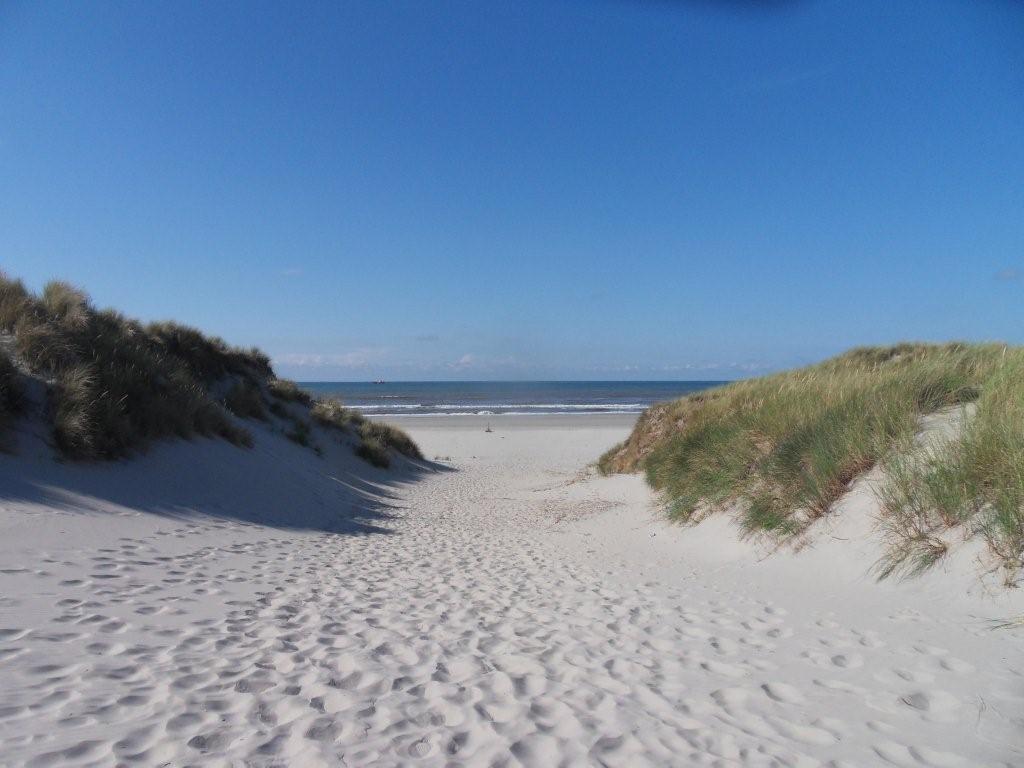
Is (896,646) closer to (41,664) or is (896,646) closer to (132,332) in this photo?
(41,664)

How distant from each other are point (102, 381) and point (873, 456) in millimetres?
10835

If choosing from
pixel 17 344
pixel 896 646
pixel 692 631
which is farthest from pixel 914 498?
pixel 17 344

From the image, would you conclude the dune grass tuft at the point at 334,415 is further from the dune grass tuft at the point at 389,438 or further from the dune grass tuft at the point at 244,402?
A: the dune grass tuft at the point at 244,402

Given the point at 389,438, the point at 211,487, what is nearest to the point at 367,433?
the point at 389,438

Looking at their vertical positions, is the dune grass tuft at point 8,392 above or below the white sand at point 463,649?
above

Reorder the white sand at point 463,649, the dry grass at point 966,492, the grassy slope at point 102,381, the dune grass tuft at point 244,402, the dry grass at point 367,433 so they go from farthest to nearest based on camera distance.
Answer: the dry grass at point 367,433 → the dune grass tuft at point 244,402 → the grassy slope at point 102,381 → the dry grass at point 966,492 → the white sand at point 463,649

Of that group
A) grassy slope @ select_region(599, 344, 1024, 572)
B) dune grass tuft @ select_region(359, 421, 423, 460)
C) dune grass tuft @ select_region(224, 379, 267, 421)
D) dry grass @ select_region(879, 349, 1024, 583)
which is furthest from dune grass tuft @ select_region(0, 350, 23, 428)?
dune grass tuft @ select_region(359, 421, 423, 460)

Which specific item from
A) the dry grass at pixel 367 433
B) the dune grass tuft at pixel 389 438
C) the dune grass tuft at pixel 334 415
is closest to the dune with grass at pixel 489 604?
the dry grass at pixel 367 433

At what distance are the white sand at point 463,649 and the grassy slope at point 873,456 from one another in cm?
44

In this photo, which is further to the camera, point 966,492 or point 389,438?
point 389,438

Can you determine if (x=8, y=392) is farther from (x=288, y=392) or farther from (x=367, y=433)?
(x=367, y=433)

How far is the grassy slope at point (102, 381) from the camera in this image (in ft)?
27.1

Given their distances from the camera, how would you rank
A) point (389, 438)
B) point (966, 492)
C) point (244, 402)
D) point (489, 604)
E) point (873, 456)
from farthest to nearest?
point (389, 438) → point (244, 402) → point (873, 456) → point (489, 604) → point (966, 492)

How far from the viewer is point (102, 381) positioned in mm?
9625
